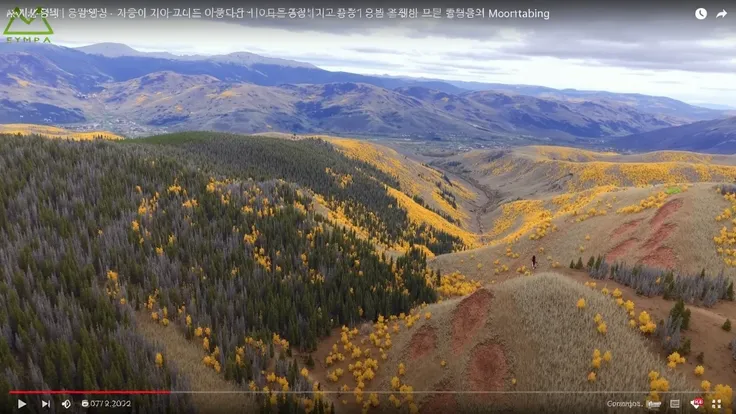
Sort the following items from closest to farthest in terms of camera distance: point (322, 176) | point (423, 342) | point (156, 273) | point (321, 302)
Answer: point (423, 342), point (156, 273), point (321, 302), point (322, 176)

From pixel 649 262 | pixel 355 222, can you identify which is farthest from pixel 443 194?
pixel 649 262

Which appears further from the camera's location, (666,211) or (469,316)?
(666,211)

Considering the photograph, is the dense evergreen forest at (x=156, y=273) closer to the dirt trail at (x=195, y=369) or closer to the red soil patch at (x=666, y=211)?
the dirt trail at (x=195, y=369)

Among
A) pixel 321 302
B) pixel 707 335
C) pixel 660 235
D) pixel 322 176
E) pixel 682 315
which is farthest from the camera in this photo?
pixel 322 176

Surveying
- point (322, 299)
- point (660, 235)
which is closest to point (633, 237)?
point (660, 235)

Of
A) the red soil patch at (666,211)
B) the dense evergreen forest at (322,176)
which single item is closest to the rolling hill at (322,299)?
the red soil patch at (666,211)

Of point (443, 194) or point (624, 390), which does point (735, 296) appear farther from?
point (443, 194)

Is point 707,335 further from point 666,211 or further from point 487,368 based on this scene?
point 666,211
